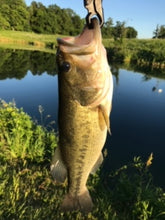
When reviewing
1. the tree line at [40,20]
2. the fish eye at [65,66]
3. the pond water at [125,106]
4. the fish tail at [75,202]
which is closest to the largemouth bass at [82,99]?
the fish eye at [65,66]

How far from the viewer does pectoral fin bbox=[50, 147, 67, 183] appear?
6.99ft

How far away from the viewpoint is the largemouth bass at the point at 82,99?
5.67ft

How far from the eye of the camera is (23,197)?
14.6ft

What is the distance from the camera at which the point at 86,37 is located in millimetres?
1662

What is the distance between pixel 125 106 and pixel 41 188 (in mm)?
8646

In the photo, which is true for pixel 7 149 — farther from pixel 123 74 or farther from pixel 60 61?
pixel 123 74

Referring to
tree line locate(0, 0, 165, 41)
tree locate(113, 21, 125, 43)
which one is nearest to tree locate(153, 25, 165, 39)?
tree line locate(0, 0, 165, 41)

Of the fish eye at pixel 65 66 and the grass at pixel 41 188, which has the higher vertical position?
the fish eye at pixel 65 66

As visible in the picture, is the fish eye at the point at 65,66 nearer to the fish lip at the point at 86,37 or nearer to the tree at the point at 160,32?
the fish lip at the point at 86,37

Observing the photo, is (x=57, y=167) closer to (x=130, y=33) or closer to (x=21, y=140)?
(x=21, y=140)

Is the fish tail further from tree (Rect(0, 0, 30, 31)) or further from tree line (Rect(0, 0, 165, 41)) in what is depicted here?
tree (Rect(0, 0, 30, 31))

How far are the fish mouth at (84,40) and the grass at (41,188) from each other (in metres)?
2.28

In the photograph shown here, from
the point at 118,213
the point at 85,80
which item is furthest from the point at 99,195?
the point at 85,80

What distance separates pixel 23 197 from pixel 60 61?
3.33 metres
